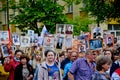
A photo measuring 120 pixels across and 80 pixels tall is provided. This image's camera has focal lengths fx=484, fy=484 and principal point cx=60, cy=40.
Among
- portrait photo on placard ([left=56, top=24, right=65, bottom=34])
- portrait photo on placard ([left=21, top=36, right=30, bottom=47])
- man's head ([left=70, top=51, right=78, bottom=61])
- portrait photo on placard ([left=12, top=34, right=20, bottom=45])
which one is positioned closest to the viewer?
man's head ([left=70, top=51, right=78, bottom=61])

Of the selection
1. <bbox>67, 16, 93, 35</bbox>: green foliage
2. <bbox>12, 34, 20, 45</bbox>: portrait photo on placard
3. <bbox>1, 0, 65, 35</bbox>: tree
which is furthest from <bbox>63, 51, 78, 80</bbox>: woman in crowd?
<bbox>67, 16, 93, 35</bbox>: green foliage

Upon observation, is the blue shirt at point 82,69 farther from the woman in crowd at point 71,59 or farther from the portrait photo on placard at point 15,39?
the portrait photo on placard at point 15,39

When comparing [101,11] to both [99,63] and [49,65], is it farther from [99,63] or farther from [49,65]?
[99,63]

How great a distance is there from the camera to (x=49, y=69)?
32.2ft

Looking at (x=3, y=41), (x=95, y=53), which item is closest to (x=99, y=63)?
(x=95, y=53)

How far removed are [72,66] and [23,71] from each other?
1600 millimetres

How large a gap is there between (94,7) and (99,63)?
18414mm

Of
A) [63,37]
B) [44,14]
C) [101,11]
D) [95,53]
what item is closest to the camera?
[95,53]

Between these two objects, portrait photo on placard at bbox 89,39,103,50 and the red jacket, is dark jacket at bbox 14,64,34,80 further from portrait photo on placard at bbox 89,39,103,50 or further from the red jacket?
portrait photo on placard at bbox 89,39,103,50

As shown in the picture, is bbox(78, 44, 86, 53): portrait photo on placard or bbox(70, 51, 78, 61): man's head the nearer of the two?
bbox(70, 51, 78, 61): man's head

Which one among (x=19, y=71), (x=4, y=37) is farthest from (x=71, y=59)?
(x=4, y=37)

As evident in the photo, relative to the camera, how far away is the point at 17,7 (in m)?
33.4

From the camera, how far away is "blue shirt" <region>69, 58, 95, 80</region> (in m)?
9.84

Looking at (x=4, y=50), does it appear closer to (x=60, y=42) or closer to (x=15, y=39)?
(x=60, y=42)
